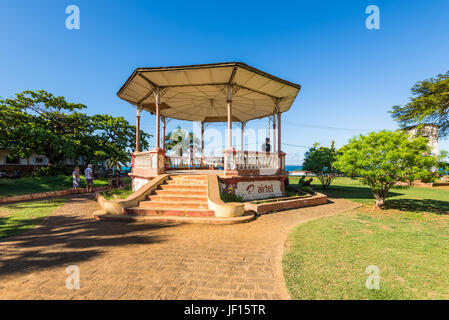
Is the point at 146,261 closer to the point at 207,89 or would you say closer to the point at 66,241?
the point at 66,241

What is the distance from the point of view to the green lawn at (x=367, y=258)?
8.16 feet

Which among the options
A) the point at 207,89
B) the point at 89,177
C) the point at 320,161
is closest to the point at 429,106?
the point at 320,161

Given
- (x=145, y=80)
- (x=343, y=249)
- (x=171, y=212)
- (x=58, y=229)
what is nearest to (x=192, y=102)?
(x=145, y=80)

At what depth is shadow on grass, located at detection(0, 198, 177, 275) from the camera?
337 centimetres

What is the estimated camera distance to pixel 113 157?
66.5 feet

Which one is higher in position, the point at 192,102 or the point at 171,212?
the point at 192,102

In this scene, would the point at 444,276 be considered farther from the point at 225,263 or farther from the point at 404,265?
the point at 225,263

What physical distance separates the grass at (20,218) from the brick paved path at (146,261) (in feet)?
1.45

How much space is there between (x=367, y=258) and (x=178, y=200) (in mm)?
5728

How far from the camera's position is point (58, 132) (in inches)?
763

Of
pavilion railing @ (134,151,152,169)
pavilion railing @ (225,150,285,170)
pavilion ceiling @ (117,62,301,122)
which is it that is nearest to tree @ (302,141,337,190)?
pavilion ceiling @ (117,62,301,122)

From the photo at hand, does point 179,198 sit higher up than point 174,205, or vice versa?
point 179,198
